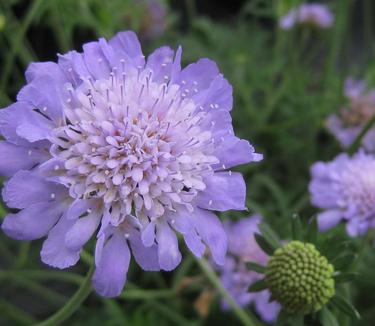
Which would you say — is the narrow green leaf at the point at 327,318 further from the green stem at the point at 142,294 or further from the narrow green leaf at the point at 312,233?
the green stem at the point at 142,294

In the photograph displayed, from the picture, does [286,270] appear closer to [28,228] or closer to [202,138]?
[202,138]

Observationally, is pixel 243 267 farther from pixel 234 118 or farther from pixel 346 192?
pixel 234 118

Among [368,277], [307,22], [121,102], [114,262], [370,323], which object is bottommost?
[370,323]

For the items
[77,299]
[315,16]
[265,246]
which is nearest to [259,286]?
[265,246]

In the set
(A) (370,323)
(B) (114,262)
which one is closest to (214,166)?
(B) (114,262)

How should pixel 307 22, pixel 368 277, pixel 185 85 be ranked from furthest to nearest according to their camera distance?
pixel 307 22 < pixel 368 277 < pixel 185 85

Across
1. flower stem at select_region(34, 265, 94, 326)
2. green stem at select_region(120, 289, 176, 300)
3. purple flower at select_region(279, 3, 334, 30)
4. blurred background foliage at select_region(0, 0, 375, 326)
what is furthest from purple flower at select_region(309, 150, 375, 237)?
purple flower at select_region(279, 3, 334, 30)

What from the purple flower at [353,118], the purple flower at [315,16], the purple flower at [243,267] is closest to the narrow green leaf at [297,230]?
the purple flower at [243,267]
